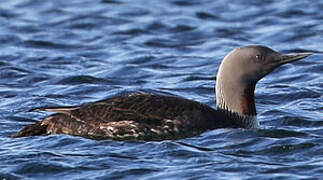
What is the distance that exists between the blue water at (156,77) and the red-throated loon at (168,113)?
12cm

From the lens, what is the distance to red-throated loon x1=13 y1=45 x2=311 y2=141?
404 inches

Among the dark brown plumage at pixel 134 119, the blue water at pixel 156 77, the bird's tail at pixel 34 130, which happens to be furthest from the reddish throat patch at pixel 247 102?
the bird's tail at pixel 34 130

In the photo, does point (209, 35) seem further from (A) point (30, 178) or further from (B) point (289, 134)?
(A) point (30, 178)

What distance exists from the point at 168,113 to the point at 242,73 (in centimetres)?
89

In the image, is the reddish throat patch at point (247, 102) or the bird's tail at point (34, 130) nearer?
the bird's tail at point (34, 130)

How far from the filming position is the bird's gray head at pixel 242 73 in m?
10.6

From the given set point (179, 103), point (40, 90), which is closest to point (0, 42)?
point (40, 90)

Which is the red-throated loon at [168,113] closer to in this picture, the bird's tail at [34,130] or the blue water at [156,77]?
the bird's tail at [34,130]

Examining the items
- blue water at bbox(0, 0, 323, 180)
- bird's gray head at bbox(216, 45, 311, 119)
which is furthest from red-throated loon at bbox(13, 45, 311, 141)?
blue water at bbox(0, 0, 323, 180)

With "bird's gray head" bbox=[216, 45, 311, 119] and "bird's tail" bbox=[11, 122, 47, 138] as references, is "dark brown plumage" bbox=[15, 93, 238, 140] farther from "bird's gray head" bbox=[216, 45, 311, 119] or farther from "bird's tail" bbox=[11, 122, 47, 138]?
"bird's gray head" bbox=[216, 45, 311, 119]

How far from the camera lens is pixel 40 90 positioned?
539 inches

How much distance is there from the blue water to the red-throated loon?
0.12 meters

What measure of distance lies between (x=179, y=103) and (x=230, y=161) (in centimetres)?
110

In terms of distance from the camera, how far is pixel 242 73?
10648mm
